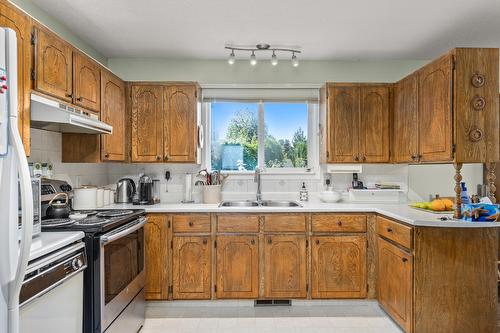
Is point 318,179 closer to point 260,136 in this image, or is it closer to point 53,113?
point 260,136

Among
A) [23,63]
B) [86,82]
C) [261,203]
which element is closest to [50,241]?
[23,63]

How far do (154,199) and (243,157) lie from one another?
1080 millimetres

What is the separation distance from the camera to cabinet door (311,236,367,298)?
2.99 metres

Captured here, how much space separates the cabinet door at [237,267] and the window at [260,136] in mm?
1013

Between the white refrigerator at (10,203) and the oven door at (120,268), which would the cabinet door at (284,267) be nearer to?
the oven door at (120,268)

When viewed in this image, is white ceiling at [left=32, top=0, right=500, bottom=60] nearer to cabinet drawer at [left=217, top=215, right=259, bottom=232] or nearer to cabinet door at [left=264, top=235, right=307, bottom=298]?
cabinet drawer at [left=217, top=215, right=259, bottom=232]

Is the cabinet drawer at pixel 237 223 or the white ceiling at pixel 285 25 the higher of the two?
the white ceiling at pixel 285 25

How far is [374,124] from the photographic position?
336 centimetres

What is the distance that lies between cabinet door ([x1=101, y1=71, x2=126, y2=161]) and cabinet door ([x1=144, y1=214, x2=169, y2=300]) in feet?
2.25

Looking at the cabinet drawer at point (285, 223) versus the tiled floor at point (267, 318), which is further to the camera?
the cabinet drawer at point (285, 223)

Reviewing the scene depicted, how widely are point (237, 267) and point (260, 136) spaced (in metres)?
1.51

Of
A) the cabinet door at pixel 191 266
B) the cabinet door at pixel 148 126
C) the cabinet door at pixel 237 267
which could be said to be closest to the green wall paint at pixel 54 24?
the cabinet door at pixel 148 126

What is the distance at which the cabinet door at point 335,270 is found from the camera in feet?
9.80

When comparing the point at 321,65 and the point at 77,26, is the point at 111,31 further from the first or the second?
the point at 321,65
